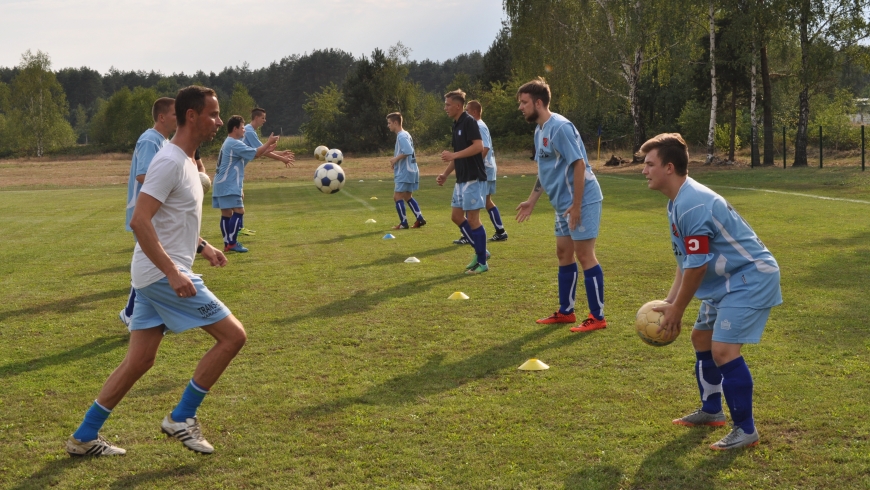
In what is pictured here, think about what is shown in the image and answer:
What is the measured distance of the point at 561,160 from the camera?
7.12 metres

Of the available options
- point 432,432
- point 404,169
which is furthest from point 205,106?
point 404,169

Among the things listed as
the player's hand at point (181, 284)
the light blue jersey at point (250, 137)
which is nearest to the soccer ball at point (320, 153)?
the light blue jersey at point (250, 137)

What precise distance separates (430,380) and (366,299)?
10.3 ft

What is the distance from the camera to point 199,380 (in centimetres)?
436

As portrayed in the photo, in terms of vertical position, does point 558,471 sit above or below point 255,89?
below

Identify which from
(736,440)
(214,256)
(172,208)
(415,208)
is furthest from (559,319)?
(415,208)

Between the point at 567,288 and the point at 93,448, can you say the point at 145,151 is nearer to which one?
the point at 93,448

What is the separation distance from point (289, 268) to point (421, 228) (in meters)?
4.73

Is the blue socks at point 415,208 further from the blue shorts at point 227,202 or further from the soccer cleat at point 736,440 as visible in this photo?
the soccer cleat at point 736,440

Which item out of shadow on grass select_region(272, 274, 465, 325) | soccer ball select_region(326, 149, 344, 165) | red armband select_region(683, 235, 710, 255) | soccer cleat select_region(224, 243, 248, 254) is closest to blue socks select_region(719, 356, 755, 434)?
red armband select_region(683, 235, 710, 255)

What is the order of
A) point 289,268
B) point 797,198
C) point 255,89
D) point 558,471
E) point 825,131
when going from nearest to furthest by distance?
1. point 558,471
2. point 289,268
3. point 797,198
4. point 825,131
5. point 255,89

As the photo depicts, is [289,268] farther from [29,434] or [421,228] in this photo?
[29,434]

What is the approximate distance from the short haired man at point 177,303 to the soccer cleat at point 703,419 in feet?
8.97

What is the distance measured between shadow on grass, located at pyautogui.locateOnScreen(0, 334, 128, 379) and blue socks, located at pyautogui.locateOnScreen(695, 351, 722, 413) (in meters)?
5.04
